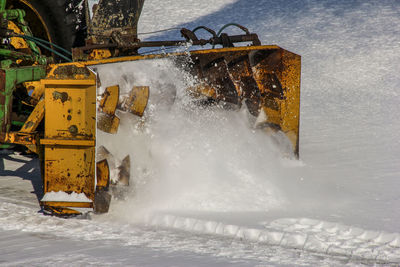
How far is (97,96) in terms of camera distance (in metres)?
3.28

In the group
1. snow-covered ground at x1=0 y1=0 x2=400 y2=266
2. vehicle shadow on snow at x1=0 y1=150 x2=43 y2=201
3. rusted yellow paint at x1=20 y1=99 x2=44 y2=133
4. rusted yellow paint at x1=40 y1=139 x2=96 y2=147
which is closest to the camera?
snow-covered ground at x1=0 y1=0 x2=400 y2=266

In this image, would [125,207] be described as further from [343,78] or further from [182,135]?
[343,78]

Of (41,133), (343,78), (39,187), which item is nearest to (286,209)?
(41,133)

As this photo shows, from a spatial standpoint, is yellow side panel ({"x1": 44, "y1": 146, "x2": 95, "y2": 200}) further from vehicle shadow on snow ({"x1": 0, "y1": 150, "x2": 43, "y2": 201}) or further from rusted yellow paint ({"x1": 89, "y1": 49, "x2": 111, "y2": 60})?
rusted yellow paint ({"x1": 89, "y1": 49, "x2": 111, "y2": 60})

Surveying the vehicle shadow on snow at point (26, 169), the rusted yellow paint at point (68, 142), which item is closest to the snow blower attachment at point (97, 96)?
the rusted yellow paint at point (68, 142)

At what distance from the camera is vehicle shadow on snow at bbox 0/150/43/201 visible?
13.4ft

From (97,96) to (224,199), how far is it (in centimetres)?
97

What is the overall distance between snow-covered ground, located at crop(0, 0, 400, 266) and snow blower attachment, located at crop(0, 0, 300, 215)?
0.32 feet

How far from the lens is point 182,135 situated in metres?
3.77

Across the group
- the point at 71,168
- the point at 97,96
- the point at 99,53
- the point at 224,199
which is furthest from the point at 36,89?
the point at 224,199

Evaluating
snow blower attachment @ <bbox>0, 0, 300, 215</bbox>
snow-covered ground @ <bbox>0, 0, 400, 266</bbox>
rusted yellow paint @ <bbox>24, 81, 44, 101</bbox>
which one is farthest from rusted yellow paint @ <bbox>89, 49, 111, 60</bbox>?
snow-covered ground @ <bbox>0, 0, 400, 266</bbox>

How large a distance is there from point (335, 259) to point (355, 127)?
3.24 meters

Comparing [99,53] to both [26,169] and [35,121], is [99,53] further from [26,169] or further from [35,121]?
[26,169]

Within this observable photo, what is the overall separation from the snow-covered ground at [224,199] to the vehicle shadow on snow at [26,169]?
14 mm
